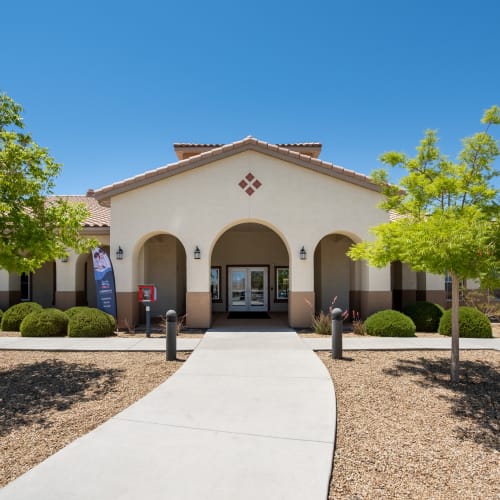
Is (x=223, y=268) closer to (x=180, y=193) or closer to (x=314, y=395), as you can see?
(x=180, y=193)

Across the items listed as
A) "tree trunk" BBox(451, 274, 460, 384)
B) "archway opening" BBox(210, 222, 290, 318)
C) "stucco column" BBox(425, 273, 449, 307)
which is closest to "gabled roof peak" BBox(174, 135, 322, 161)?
"archway opening" BBox(210, 222, 290, 318)

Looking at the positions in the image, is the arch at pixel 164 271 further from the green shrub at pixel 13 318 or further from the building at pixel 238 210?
the green shrub at pixel 13 318

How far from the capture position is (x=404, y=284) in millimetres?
14484

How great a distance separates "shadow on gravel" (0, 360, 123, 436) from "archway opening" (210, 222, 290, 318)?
34.0ft

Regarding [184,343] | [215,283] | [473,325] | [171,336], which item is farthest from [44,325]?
[473,325]

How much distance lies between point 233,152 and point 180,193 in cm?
244

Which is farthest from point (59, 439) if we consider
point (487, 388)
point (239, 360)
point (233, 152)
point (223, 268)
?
point (223, 268)

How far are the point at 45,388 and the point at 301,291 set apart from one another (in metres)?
8.45

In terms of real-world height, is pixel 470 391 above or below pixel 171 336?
below

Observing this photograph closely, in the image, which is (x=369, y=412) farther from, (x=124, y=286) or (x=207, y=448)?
(x=124, y=286)

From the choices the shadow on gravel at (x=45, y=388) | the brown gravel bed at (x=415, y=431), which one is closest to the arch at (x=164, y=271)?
the shadow on gravel at (x=45, y=388)

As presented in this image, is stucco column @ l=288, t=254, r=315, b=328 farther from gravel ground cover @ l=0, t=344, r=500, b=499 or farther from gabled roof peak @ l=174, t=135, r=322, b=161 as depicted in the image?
gabled roof peak @ l=174, t=135, r=322, b=161

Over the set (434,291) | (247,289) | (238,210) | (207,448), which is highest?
(238,210)

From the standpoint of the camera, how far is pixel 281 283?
17875 mm
